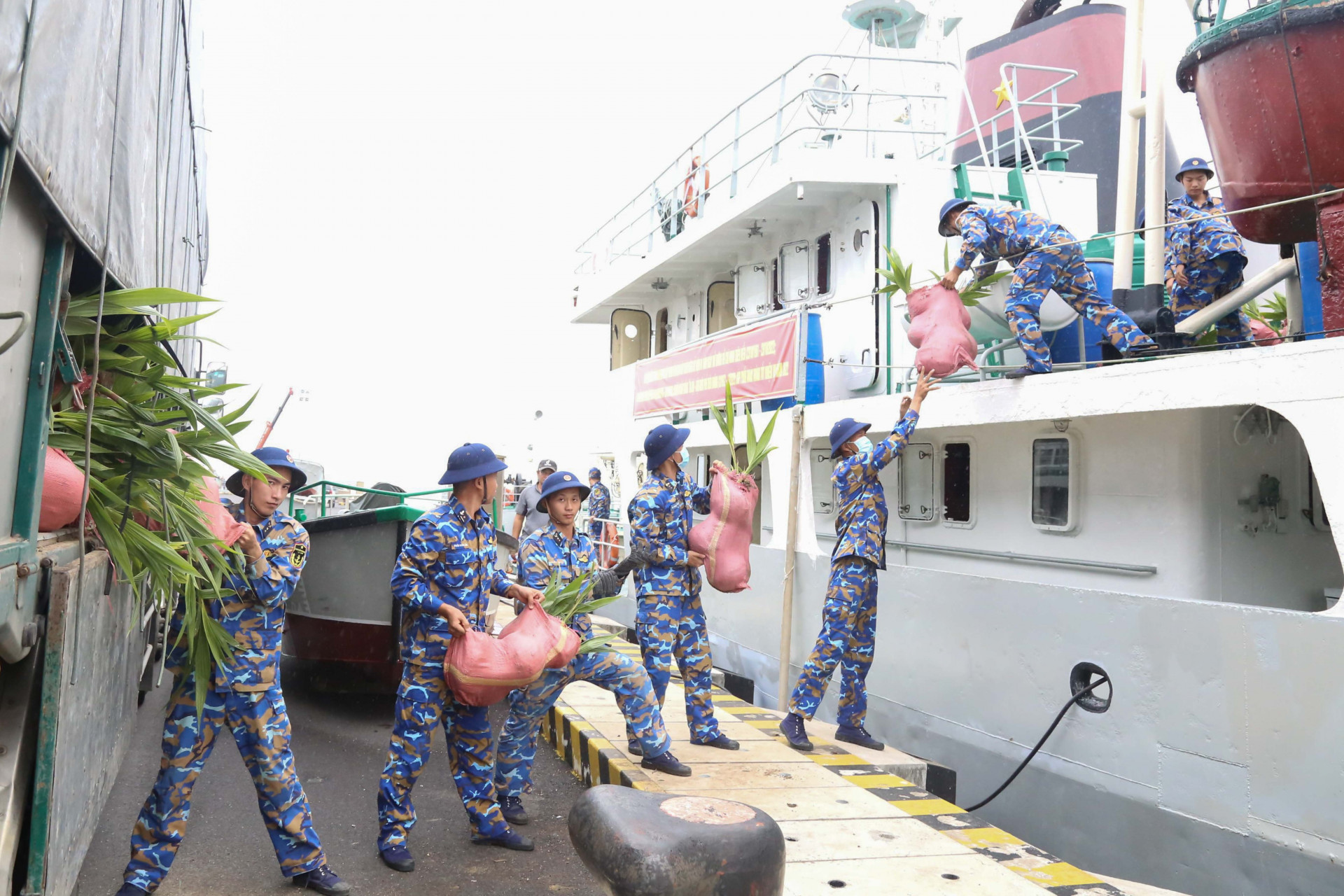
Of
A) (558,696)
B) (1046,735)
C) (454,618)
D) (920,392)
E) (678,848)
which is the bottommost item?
(1046,735)

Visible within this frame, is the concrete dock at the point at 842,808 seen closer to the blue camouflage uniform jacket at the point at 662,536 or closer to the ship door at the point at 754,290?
the blue camouflage uniform jacket at the point at 662,536

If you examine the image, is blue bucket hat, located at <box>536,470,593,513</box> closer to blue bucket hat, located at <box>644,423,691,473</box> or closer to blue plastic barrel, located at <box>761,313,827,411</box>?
blue bucket hat, located at <box>644,423,691,473</box>

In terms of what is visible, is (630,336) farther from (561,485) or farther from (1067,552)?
(561,485)

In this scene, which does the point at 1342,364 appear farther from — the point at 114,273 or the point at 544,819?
the point at 114,273

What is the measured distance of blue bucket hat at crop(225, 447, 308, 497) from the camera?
13.5 feet

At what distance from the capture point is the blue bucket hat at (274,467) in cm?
412

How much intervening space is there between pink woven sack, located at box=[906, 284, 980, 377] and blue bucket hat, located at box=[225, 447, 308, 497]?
11.4ft

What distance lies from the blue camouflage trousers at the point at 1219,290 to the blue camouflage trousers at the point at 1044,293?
45 centimetres

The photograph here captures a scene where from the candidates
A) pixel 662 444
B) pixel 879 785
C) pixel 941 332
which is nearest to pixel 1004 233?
pixel 941 332

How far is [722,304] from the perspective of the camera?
11.2 meters

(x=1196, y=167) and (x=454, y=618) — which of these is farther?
(x=1196, y=167)

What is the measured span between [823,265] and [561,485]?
527cm

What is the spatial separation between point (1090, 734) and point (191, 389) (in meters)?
4.42

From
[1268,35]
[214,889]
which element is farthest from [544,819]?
[1268,35]
